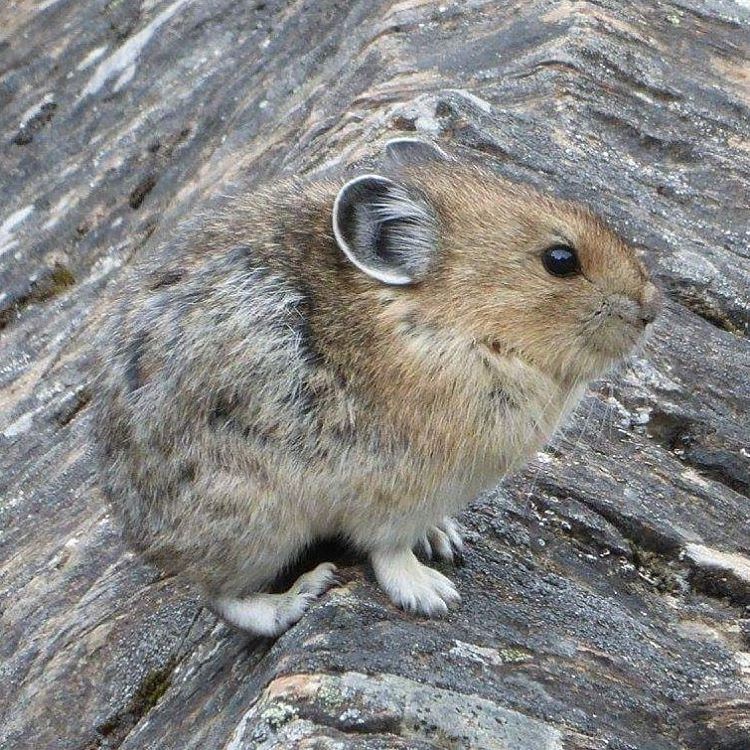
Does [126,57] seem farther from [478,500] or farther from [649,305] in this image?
[649,305]

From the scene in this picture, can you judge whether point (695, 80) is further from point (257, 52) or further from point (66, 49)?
point (66, 49)

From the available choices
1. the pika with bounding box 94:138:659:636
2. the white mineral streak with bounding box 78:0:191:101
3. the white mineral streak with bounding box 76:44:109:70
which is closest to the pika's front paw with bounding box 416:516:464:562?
the pika with bounding box 94:138:659:636

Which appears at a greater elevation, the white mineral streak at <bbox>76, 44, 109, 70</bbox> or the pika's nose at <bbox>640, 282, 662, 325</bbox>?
the pika's nose at <bbox>640, 282, 662, 325</bbox>

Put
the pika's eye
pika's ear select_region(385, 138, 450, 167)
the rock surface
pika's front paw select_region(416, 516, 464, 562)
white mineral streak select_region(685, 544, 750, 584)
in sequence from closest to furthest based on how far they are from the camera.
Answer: the rock surface
the pika's eye
pika's front paw select_region(416, 516, 464, 562)
white mineral streak select_region(685, 544, 750, 584)
pika's ear select_region(385, 138, 450, 167)

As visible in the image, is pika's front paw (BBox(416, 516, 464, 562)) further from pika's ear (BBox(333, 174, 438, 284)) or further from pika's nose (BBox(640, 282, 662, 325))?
pika's nose (BBox(640, 282, 662, 325))

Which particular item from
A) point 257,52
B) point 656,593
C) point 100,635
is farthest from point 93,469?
point 257,52

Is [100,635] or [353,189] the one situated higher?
[353,189]

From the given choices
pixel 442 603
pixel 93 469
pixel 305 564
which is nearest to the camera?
pixel 442 603
